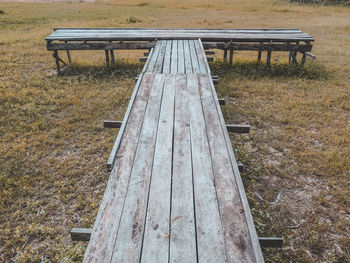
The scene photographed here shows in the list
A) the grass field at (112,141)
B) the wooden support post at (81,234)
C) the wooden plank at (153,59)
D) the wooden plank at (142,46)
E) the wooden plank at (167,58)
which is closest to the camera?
the wooden support post at (81,234)

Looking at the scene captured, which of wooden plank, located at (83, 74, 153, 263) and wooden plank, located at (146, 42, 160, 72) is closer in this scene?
wooden plank, located at (83, 74, 153, 263)

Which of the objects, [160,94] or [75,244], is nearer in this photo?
[75,244]

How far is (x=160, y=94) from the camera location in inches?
190

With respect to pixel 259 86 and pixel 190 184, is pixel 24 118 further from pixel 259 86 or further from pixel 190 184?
pixel 259 86

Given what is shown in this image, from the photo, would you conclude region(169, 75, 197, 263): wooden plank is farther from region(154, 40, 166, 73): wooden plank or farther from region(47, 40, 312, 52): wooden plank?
region(47, 40, 312, 52): wooden plank

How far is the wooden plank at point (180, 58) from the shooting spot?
606 centimetres

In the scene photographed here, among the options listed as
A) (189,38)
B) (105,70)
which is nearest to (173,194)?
(189,38)

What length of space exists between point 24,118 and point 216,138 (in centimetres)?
496

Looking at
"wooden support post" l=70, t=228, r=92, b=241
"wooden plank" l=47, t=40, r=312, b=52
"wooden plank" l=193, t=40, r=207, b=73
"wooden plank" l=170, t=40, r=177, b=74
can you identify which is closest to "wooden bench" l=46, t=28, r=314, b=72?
"wooden plank" l=47, t=40, r=312, b=52

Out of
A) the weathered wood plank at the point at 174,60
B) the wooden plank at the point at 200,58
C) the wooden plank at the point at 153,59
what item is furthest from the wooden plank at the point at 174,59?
the wooden plank at the point at 200,58

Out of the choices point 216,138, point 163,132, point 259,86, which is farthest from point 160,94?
point 259,86

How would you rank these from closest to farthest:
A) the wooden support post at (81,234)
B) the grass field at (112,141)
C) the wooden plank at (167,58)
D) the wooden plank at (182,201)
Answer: the wooden plank at (182,201) → the wooden support post at (81,234) → the grass field at (112,141) → the wooden plank at (167,58)

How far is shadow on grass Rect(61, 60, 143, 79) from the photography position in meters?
9.04

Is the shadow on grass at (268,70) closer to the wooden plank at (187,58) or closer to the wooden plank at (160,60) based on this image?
the wooden plank at (187,58)
